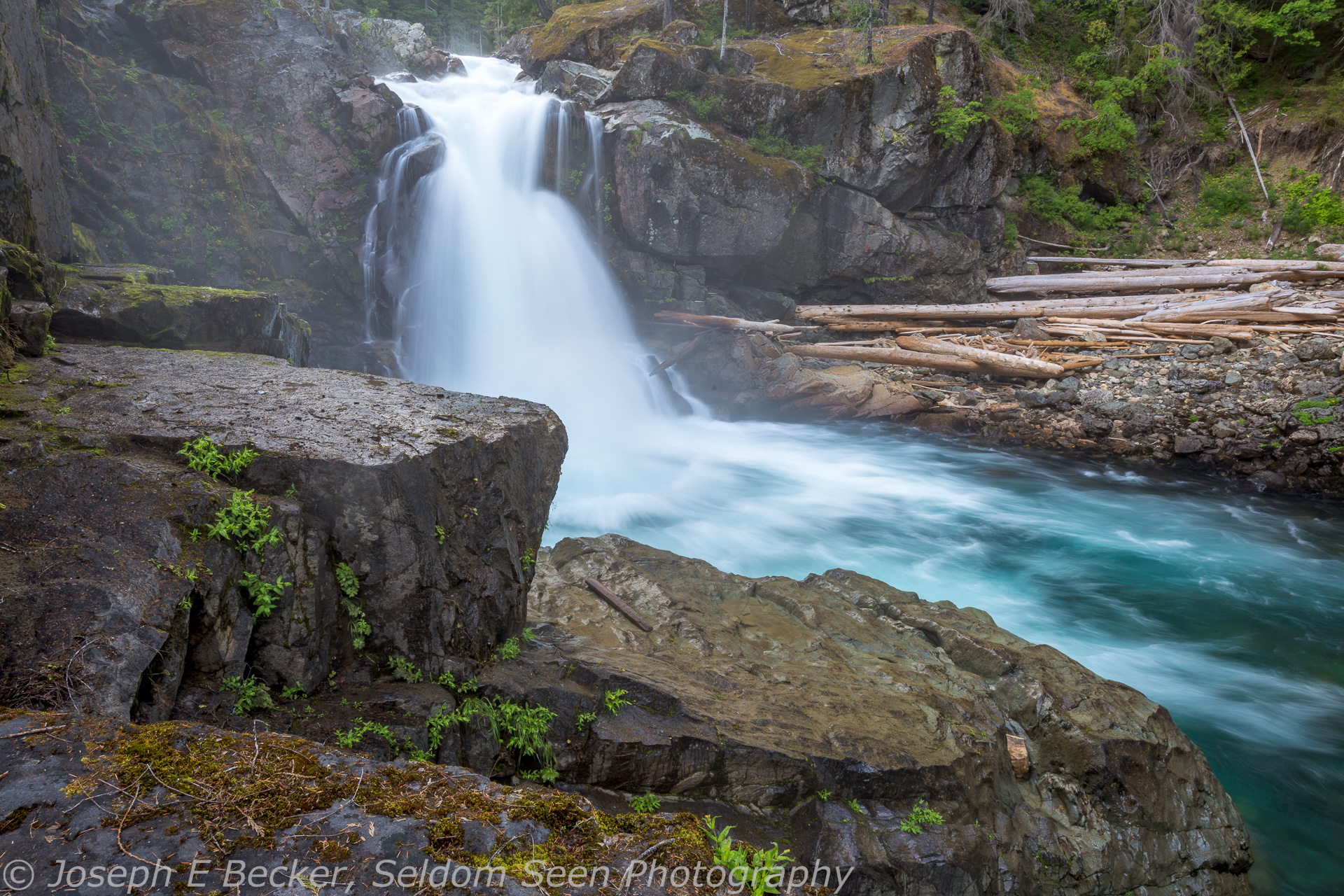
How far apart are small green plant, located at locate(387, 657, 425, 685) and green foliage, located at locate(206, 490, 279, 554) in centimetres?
87

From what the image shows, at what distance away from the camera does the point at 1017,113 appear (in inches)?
688

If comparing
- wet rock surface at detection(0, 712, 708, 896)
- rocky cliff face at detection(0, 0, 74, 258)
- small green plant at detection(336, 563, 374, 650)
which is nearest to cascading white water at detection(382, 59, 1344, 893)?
small green plant at detection(336, 563, 374, 650)

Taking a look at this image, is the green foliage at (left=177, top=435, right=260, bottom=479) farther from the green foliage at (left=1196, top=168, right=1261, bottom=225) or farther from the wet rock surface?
the green foliage at (left=1196, top=168, right=1261, bottom=225)

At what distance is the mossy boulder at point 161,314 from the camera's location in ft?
17.3

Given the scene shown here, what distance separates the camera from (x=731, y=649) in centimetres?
469

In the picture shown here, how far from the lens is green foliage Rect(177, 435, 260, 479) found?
119 inches

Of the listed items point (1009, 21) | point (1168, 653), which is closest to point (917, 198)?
point (1009, 21)

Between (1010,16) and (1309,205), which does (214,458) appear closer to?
(1309,205)

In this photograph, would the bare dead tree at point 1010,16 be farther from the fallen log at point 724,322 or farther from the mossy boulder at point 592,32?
the fallen log at point 724,322

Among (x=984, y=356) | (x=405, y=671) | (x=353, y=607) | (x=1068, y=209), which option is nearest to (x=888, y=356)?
(x=984, y=356)

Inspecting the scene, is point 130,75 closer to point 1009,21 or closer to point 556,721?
point 556,721

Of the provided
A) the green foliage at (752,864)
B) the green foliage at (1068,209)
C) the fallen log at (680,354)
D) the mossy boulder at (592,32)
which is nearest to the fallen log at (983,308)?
the fallen log at (680,354)

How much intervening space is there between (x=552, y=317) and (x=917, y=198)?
9907 mm

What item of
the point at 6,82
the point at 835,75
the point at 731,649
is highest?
the point at 835,75
